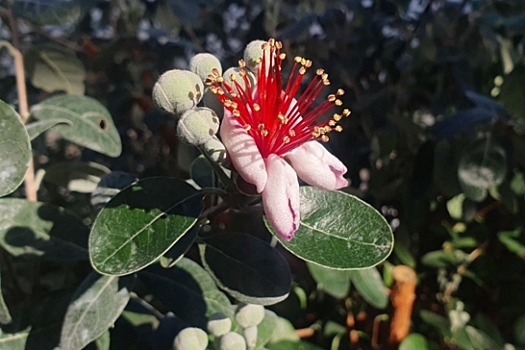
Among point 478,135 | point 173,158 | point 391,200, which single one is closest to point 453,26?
point 478,135

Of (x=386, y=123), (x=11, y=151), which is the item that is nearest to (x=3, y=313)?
(x=11, y=151)

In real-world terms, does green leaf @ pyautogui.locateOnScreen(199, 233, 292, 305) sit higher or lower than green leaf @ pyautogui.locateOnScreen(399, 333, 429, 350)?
higher

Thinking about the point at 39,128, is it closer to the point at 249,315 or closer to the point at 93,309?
the point at 93,309

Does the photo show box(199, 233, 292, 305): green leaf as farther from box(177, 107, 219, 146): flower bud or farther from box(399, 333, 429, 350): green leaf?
box(399, 333, 429, 350): green leaf

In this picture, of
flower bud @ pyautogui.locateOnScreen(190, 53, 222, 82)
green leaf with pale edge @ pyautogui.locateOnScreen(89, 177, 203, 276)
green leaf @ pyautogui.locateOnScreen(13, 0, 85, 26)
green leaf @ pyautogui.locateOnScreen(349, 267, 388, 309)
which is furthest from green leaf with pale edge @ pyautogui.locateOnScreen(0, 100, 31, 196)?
green leaf @ pyautogui.locateOnScreen(349, 267, 388, 309)

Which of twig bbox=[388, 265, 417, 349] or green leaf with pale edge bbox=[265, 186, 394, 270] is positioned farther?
twig bbox=[388, 265, 417, 349]

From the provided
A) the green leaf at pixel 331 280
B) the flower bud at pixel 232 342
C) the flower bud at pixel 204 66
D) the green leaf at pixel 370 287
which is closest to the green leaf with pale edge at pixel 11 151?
the flower bud at pixel 204 66
